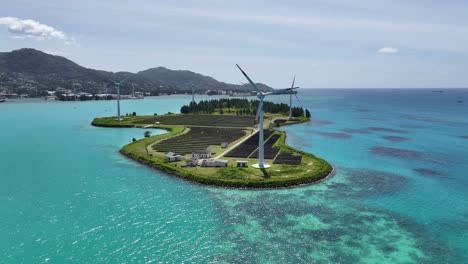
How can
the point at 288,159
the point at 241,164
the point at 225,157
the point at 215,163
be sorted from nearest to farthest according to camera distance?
1. the point at 241,164
2. the point at 215,163
3. the point at 288,159
4. the point at 225,157

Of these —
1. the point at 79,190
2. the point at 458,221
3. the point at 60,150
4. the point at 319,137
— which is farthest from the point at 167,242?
the point at 319,137

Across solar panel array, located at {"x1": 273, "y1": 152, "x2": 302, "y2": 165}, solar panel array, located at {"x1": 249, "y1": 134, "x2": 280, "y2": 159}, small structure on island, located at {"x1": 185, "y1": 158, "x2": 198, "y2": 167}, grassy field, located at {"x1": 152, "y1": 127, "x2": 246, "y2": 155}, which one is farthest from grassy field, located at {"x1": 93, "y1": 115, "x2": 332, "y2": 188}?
grassy field, located at {"x1": 152, "y1": 127, "x2": 246, "y2": 155}

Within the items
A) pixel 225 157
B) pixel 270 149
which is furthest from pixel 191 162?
pixel 270 149

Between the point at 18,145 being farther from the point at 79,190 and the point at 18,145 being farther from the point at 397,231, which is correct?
the point at 397,231

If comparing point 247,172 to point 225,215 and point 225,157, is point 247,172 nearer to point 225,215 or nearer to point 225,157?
point 225,157

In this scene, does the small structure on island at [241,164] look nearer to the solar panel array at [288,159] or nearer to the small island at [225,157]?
the small island at [225,157]

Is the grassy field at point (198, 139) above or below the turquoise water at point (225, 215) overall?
above

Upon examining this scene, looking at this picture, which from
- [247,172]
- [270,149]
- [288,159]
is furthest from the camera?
[270,149]

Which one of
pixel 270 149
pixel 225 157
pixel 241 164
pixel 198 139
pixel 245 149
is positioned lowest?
pixel 225 157

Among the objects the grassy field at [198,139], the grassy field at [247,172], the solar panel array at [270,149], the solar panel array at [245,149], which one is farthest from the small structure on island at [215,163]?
the grassy field at [198,139]

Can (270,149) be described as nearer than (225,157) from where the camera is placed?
No

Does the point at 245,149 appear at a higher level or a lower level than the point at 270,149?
higher
